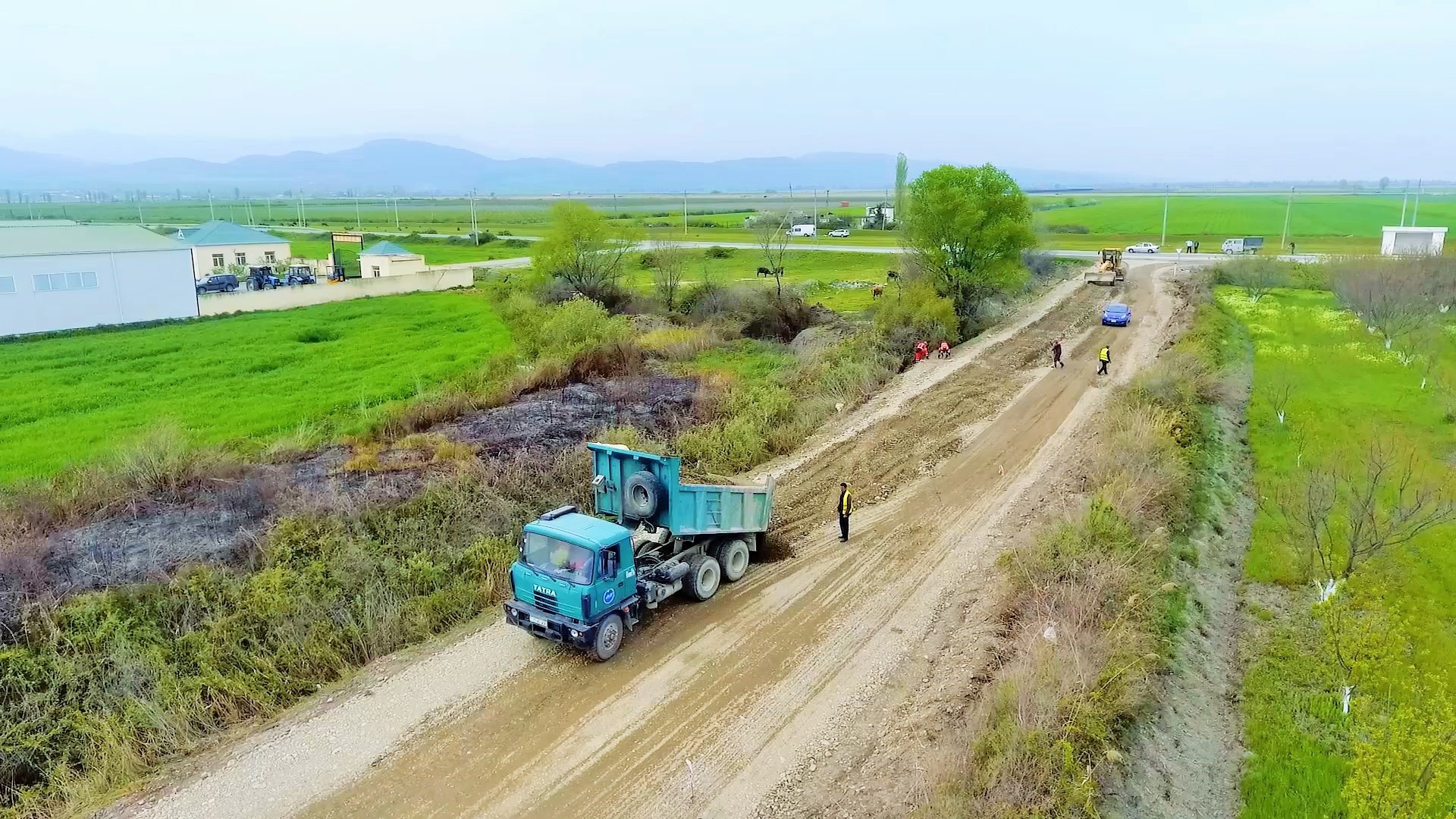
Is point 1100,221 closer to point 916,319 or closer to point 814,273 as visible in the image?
point 814,273

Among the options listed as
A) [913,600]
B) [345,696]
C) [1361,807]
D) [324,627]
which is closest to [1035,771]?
[1361,807]

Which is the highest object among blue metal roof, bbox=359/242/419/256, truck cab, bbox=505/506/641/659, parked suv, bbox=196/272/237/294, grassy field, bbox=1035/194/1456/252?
grassy field, bbox=1035/194/1456/252

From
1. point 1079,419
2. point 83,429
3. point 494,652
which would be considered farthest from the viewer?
point 1079,419

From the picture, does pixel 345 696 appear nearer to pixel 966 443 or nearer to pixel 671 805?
pixel 671 805

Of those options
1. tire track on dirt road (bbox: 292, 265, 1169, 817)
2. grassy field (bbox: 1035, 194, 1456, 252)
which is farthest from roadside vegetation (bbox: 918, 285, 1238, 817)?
grassy field (bbox: 1035, 194, 1456, 252)

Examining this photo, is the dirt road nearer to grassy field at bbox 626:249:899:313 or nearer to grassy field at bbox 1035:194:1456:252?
grassy field at bbox 626:249:899:313

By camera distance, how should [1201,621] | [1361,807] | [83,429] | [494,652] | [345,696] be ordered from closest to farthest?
1. [1361,807]
2. [345,696]
3. [494,652]
4. [1201,621]
5. [83,429]
